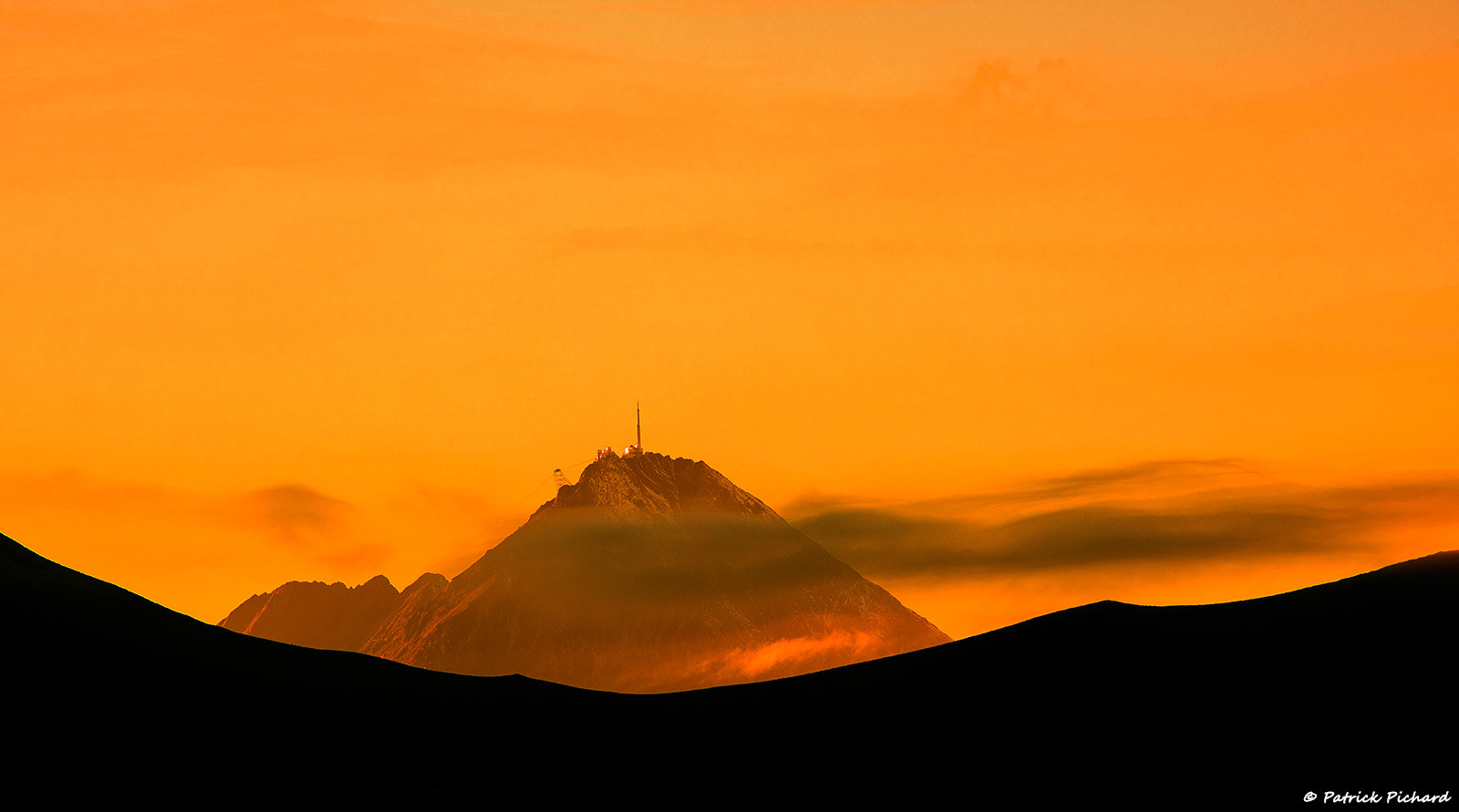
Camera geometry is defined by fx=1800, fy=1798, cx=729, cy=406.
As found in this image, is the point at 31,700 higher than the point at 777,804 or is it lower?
higher

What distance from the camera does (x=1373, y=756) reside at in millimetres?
175000

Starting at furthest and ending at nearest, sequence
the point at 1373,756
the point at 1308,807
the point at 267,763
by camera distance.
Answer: the point at 267,763 → the point at 1373,756 → the point at 1308,807

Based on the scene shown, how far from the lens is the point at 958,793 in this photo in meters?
188

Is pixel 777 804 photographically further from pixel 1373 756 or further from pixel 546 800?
pixel 1373 756

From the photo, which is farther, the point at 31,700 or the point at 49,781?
the point at 31,700

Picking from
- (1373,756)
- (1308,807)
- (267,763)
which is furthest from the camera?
(267,763)

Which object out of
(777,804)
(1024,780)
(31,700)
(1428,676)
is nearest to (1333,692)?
(1428,676)

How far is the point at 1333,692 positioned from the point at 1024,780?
37.2 m

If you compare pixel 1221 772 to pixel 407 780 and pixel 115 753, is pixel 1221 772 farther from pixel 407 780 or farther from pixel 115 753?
pixel 115 753

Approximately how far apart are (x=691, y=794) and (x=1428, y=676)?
82044 millimetres

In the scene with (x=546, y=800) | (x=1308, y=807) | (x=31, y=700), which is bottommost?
(x=1308, y=807)

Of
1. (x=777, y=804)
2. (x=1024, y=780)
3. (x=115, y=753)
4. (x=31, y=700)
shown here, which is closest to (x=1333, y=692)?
(x=1024, y=780)

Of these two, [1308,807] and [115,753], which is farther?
[115,753]

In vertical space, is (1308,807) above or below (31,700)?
below
